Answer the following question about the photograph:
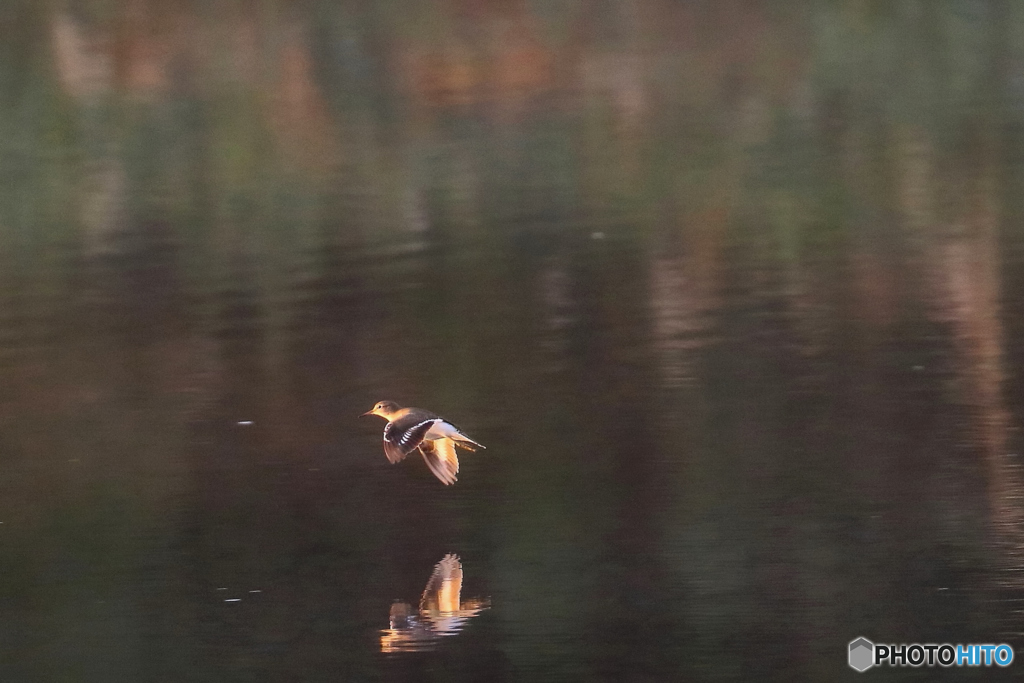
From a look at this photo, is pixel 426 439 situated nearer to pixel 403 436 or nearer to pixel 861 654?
pixel 403 436

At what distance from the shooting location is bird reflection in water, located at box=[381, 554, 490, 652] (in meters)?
5.47

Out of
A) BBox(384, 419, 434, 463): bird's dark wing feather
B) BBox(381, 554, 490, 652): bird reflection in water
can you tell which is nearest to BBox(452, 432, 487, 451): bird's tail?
BBox(384, 419, 434, 463): bird's dark wing feather

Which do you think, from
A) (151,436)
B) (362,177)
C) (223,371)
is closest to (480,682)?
(151,436)

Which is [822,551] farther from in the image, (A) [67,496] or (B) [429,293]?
(B) [429,293]

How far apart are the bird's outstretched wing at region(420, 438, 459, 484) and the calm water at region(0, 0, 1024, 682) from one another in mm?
154

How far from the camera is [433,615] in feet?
18.5

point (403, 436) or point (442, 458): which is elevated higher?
point (403, 436)

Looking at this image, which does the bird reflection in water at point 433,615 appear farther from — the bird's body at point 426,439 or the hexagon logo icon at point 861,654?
the hexagon logo icon at point 861,654

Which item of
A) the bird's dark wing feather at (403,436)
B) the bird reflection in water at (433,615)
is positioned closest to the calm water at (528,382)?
the bird reflection in water at (433,615)

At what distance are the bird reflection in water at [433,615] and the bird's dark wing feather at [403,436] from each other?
443mm

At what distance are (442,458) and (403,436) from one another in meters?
0.33

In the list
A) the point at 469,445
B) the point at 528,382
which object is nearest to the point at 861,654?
the point at 469,445

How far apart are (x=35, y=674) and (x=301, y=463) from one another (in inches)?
71.0

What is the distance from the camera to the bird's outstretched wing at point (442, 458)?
6.33 meters
